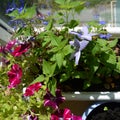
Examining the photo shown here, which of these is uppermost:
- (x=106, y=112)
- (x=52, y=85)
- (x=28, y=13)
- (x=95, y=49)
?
(x=28, y=13)

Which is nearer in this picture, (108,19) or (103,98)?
(103,98)

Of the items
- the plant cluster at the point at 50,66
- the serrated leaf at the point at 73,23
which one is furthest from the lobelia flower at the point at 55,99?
the serrated leaf at the point at 73,23

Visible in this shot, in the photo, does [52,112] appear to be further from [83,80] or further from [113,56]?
[113,56]

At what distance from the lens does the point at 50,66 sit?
1114 mm

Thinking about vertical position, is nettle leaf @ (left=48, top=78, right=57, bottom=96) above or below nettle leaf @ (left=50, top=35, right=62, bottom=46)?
below

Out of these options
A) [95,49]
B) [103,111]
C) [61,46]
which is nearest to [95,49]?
[95,49]

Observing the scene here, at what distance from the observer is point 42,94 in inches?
45.4

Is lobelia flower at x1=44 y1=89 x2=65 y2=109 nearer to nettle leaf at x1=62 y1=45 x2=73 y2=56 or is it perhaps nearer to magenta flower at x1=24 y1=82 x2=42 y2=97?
magenta flower at x1=24 y1=82 x2=42 y2=97

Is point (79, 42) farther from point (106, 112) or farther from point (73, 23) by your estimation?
point (106, 112)

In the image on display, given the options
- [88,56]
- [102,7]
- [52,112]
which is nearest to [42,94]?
[52,112]

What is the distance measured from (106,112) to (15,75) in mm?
323

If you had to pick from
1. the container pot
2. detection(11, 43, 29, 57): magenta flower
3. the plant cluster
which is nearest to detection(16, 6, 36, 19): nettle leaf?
the plant cluster

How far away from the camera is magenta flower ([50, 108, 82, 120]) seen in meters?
1.11

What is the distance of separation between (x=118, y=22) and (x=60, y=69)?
1.10 m
